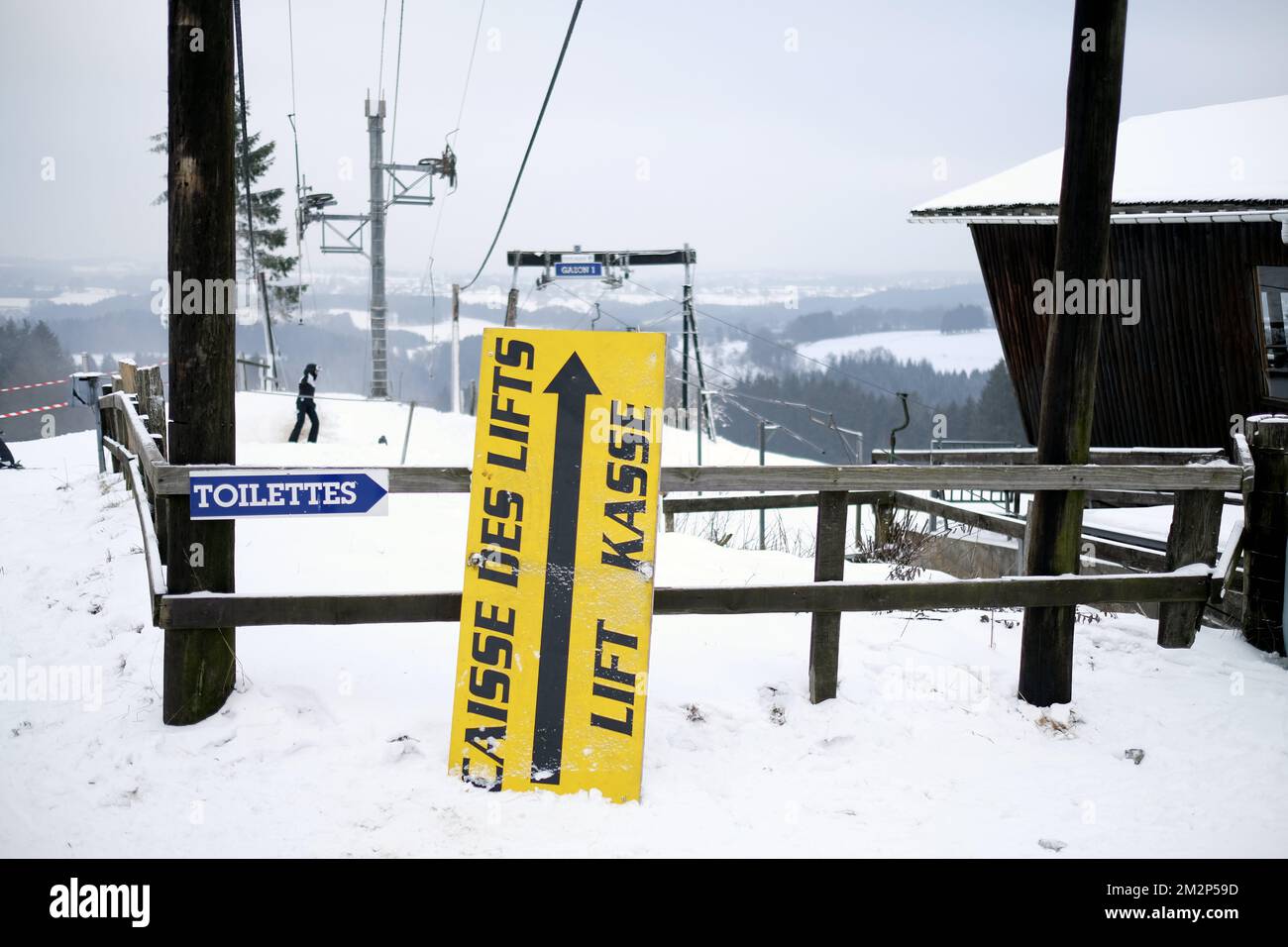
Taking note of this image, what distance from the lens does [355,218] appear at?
30906 millimetres

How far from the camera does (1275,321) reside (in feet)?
48.7

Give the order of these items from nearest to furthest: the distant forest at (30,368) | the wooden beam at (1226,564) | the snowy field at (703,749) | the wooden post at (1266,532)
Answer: the snowy field at (703,749)
the wooden beam at (1226,564)
the wooden post at (1266,532)
the distant forest at (30,368)

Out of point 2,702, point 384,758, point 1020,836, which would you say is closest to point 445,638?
point 384,758

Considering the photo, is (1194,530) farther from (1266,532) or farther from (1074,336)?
(1074,336)

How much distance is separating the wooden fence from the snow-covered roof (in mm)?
7961

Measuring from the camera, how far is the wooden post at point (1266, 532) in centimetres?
600

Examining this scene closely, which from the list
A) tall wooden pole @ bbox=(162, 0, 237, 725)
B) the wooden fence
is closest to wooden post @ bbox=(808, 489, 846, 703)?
the wooden fence

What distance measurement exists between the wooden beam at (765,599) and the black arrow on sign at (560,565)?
0.48 metres

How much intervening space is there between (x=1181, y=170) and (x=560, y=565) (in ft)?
45.4

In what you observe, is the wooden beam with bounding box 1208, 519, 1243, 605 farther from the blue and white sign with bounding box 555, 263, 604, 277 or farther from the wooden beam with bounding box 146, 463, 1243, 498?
the blue and white sign with bounding box 555, 263, 604, 277

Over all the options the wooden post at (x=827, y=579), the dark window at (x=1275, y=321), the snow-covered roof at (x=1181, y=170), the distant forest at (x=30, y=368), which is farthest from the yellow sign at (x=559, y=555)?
the distant forest at (x=30, y=368)

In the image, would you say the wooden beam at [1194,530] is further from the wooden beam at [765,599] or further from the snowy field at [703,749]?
the snowy field at [703,749]
